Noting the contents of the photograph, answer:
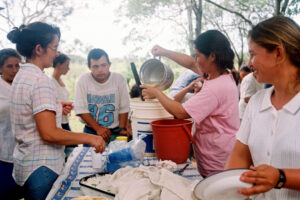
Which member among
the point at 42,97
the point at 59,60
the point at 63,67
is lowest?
the point at 42,97

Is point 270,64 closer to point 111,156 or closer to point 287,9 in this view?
point 111,156

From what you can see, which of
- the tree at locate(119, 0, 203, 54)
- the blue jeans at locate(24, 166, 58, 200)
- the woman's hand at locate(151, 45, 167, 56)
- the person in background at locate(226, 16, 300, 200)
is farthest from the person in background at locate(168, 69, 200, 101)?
the tree at locate(119, 0, 203, 54)

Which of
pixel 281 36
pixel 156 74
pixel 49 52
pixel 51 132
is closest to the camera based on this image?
pixel 281 36

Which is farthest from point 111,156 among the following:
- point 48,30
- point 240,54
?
point 240,54

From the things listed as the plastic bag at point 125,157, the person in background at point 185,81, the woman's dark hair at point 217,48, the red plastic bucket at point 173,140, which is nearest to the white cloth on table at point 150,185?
the plastic bag at point 125,157

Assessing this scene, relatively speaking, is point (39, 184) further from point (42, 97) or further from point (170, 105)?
point (170, 105)

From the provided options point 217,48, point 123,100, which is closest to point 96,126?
point 123,100

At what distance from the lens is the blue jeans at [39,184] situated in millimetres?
1562

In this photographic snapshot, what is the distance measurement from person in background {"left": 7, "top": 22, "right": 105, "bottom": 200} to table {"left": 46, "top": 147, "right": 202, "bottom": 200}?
0.10 metres

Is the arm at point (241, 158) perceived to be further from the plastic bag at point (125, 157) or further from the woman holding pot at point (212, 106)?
the plastic bag at point (125, 157)

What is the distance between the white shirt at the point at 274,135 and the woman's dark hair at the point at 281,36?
0.63ft

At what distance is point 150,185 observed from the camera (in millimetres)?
1275

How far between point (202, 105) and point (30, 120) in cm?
112

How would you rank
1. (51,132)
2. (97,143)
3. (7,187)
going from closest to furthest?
(51,132) → (97,143) → (7,187)
